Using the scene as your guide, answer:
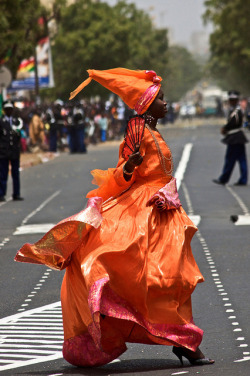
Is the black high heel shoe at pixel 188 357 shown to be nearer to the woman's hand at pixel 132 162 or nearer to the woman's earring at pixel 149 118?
the woman's hand at pixel 132 162

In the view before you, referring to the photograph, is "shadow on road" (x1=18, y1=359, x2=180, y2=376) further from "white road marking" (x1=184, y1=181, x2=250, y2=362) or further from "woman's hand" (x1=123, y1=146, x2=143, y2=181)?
"woman's hand" (x1=123, y1=146, x2=143, y2=181)

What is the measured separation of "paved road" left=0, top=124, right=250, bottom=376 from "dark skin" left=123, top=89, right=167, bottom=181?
4.17ft

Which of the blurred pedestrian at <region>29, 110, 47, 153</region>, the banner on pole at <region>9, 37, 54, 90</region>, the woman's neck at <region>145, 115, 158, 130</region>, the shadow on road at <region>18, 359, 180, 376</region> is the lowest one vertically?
the blurred pedestrian at <region>29, 110, 47, 153</region>

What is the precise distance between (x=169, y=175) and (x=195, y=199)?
39.5 ft

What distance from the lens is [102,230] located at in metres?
6.50

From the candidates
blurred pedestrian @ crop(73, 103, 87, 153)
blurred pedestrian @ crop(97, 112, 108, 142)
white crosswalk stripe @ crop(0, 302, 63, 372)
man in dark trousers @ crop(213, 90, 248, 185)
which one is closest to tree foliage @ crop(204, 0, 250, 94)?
blurred pedestrian @ crop(97, 112, 108, 142)

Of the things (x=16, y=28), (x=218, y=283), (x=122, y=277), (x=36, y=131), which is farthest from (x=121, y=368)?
(x=36, y=131)

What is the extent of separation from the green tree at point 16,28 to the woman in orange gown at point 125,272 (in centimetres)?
2614

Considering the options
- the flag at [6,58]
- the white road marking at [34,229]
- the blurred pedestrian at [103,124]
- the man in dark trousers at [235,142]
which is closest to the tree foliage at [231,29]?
the blurred pedestrian at [103,124]

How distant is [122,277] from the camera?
20.8 ft

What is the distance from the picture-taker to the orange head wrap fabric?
22.3 feet

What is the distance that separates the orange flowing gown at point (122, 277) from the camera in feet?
20.4

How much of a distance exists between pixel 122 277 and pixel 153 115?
45.6 inches

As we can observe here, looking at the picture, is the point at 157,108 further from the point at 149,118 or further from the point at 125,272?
the point at 125,272
